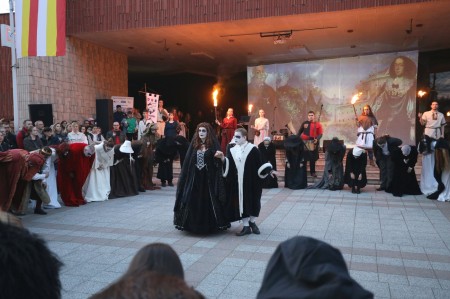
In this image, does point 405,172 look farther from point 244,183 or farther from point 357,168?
point 244,183

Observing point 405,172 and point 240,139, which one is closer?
point 240,139

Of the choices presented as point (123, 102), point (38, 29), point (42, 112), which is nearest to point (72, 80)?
point (42, 112)

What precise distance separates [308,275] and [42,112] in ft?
45.5

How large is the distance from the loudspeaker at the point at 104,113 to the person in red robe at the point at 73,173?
21.5ft

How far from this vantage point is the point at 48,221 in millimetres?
7973

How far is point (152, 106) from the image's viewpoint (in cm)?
1658

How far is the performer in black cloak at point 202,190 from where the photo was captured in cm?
677

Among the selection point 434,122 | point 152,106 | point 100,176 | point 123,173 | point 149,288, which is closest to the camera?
point 149,288

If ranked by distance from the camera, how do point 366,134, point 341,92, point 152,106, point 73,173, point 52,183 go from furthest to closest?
point 341,92 < point 152,106 < point 366,134 < point 73,173 < point 52,183

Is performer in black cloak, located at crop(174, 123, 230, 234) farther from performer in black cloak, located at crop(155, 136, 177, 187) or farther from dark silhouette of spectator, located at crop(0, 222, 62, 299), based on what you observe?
performer in black cloak, located at crop(155, 136, 177, 187)

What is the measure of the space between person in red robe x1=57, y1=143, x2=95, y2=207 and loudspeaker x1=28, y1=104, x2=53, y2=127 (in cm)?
460

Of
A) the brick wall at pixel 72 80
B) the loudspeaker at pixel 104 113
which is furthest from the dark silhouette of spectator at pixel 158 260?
the loudspeaker at pixel 104 113

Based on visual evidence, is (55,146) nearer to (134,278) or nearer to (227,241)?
(227,241)

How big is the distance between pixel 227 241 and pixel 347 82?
15.0 meters
